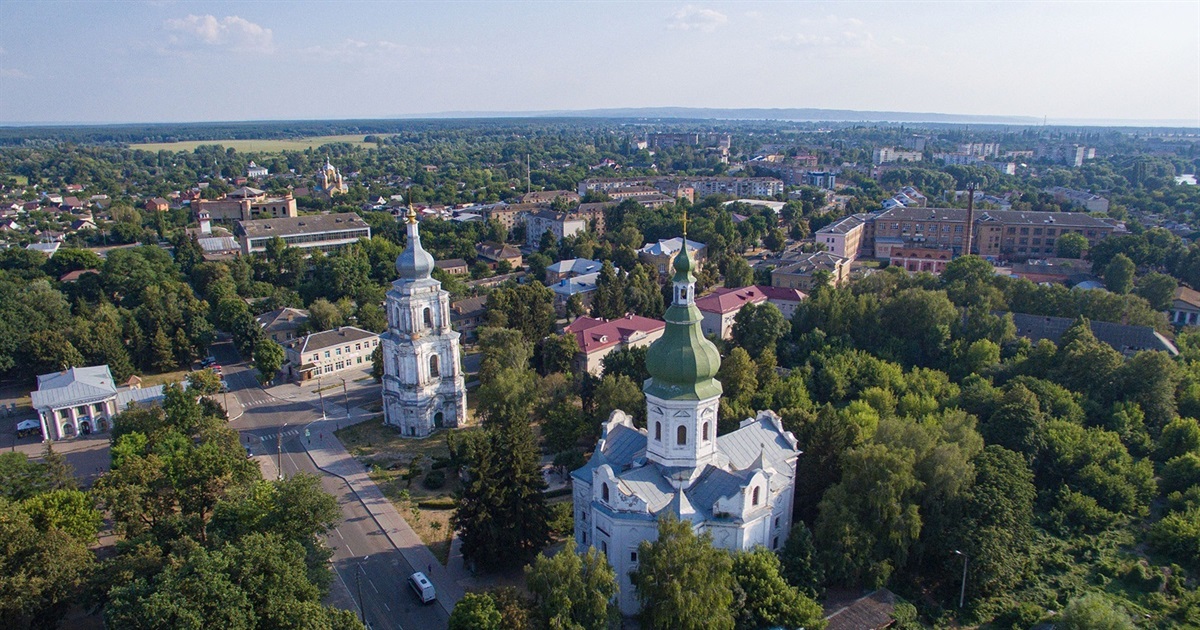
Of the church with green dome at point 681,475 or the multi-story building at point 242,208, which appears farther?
the multi-story building at point 242,208

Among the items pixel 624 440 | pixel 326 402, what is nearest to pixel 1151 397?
pixel 624 440

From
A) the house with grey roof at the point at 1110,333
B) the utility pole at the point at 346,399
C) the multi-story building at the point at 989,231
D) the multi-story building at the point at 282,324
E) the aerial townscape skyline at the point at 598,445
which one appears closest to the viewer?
the aerial townscape skyline at the point at 598,445

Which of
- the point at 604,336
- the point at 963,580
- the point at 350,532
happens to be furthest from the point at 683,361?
the point at 604,336

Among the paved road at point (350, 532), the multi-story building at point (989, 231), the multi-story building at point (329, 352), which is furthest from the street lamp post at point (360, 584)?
the multi-story building at point (989, 231)

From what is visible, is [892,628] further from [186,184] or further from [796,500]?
[186,184]

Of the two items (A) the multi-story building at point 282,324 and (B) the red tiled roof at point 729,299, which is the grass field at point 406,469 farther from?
(B) the red tiled roof at point 729,299

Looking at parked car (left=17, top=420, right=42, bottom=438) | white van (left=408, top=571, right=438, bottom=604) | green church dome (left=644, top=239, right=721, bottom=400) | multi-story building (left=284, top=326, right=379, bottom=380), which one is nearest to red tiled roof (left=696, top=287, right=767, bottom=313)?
multi-story building (left=284, top=326, right=379, bottom=380)

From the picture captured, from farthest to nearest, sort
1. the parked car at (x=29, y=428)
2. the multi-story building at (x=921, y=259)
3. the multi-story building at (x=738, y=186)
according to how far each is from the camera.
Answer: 1. the multi-story building at (x=738, y=186)
2. the multi-story building at (x=921, y=259)
3. the parked car at (x=29, y=428)
